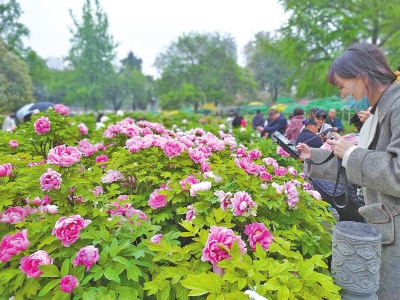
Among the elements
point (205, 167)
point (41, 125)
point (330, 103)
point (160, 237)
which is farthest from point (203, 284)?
point (330, 103)

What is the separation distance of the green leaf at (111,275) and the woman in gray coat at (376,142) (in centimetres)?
102

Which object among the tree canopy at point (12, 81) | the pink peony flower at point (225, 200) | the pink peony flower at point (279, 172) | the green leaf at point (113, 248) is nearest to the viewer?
the green leaf at point (113, 248)

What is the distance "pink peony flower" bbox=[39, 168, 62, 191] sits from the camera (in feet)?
4.81

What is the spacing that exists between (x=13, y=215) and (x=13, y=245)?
1.19 ft

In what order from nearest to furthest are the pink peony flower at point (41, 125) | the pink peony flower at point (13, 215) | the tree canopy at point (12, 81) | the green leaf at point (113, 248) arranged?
the green leaf at point (113, 248), the pink peony flower at point (13, 215), the pink peony flower at point (41, 125), the tree canopy at point (12, 81)

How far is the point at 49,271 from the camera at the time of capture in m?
1.27

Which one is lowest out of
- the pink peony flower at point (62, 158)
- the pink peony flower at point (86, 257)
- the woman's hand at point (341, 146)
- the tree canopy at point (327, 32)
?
the pink peony flower at point (86, 257)

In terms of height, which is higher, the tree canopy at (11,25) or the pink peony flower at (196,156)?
the tree canopy at (11,25)

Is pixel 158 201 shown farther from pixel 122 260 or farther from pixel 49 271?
pixel 49 271

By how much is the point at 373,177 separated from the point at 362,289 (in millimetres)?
487

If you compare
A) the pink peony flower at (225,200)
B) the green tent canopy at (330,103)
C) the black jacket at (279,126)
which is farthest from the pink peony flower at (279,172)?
the green tent canopy at (330,103)

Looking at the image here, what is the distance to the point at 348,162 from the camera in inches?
50.4

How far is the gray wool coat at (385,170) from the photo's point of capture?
3.85 ft

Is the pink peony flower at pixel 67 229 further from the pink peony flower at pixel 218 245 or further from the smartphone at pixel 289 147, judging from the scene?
the smartphone at pixel 289 147
